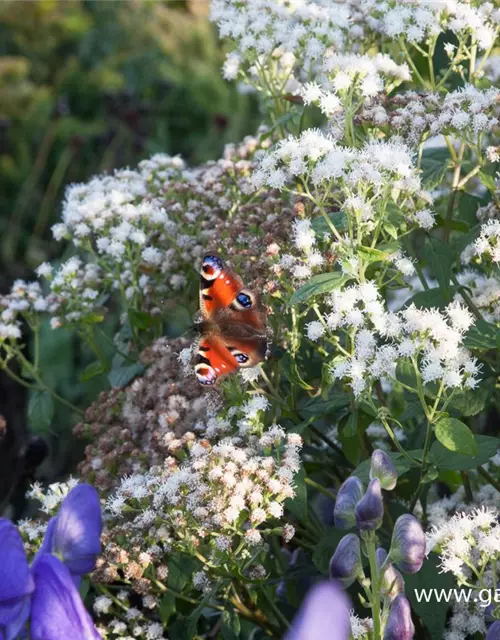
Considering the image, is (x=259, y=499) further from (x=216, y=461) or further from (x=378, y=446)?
(x=378, y=446)

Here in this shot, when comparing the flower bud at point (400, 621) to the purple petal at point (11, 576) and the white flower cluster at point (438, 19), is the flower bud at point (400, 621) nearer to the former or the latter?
the purple petal at point (11, 576)

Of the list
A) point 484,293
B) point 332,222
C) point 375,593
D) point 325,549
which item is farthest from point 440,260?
point 375,593

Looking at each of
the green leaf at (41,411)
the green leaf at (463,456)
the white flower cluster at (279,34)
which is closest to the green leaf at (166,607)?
the green leaf at (463,456)

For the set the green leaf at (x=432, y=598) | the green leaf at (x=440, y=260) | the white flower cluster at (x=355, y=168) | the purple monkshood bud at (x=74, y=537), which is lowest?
the green leaf at (x=432, y=598)

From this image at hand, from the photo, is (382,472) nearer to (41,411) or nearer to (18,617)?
(18,617)

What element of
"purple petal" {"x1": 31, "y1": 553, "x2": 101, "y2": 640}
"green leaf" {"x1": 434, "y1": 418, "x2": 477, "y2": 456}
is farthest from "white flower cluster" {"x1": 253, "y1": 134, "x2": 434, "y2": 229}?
"purple petal" {"x1": 31, "y1": 553, "x2": 101, "y2": 640}

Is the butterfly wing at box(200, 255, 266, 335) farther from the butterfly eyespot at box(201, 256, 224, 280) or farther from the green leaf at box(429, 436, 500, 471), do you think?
the green leaf at box(429, 436, 500, 471)
